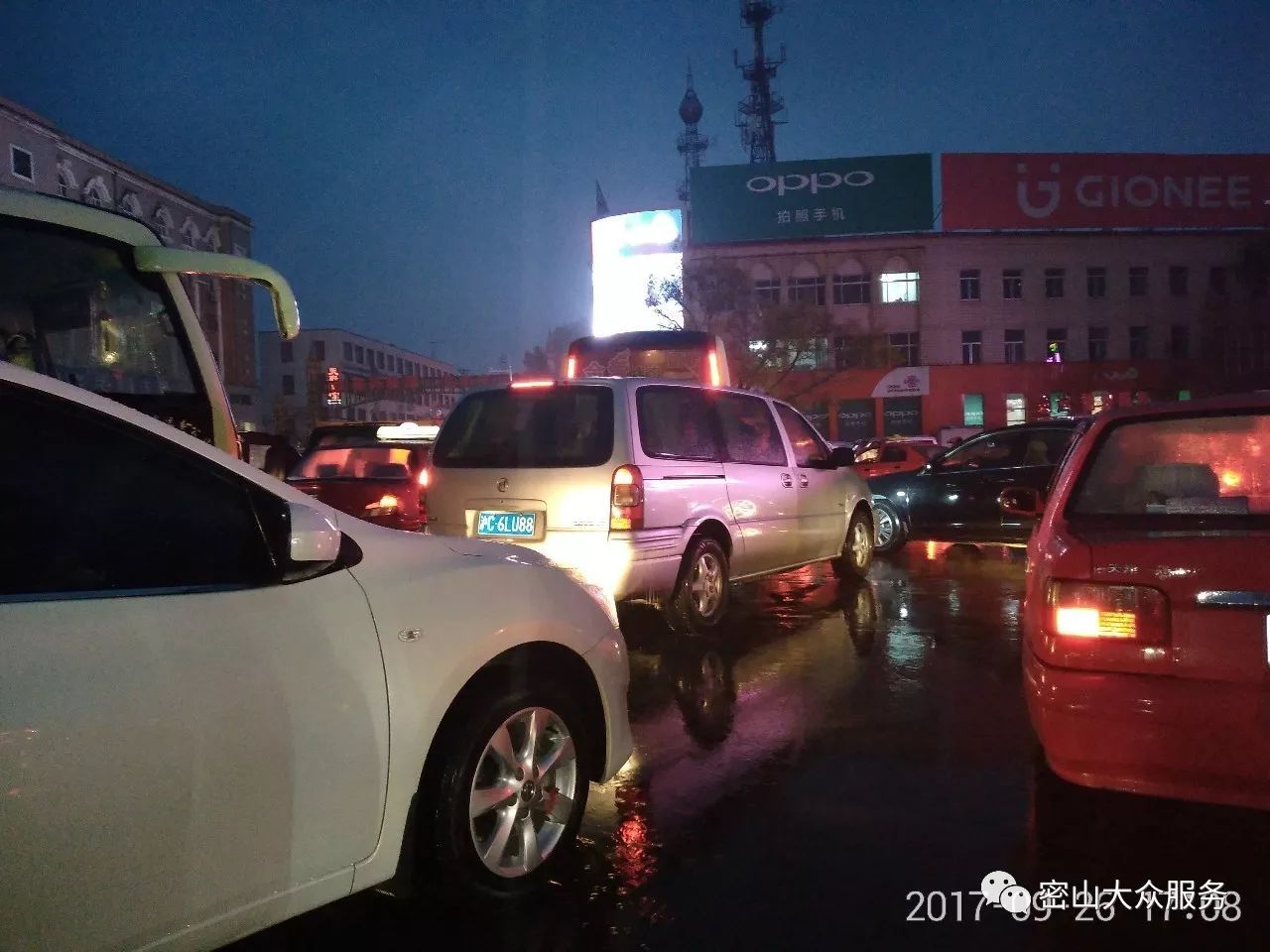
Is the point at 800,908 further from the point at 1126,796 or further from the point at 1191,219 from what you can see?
the point at 1191,219

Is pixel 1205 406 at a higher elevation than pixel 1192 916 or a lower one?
higher

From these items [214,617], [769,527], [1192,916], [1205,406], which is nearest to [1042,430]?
[769,527]

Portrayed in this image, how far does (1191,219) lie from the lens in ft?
135

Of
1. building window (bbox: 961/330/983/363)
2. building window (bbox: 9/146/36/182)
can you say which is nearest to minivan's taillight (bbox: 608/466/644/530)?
building window (bbox: 961/330/983/363)

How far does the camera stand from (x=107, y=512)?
222cm

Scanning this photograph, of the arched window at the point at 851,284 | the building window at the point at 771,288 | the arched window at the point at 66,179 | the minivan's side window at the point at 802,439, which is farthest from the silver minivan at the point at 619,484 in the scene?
the arched window at the point at 66,179

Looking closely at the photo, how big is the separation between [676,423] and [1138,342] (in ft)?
137

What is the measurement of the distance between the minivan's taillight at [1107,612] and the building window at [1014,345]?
41800 millimetres

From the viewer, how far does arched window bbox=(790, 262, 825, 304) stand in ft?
139

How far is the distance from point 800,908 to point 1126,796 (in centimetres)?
173

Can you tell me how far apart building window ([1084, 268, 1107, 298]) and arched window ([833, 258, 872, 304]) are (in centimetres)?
939

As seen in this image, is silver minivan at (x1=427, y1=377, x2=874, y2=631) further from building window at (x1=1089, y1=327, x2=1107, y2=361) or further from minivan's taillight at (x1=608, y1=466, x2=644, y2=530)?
building window at (x1=1089, y1=327, x2=1107, y2=361)

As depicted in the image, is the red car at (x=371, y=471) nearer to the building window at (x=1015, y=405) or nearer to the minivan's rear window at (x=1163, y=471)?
the minivan's rear window at (x=1163, y=471)

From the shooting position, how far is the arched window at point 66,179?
42062 millimetres
